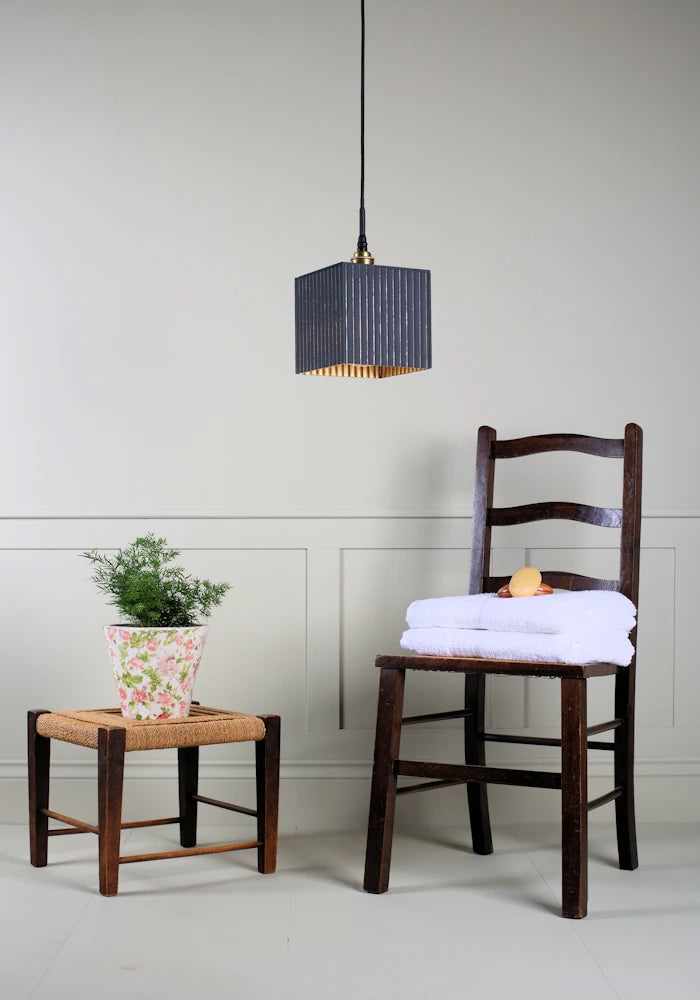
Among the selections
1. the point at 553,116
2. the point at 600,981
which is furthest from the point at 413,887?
the point at 553,116

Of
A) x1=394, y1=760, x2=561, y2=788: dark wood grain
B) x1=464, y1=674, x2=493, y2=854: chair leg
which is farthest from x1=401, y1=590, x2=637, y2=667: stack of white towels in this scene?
x1=464, y1=674, x2=493, y2=854: chair leg

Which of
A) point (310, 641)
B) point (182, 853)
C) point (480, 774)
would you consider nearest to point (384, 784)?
point (480, 774)

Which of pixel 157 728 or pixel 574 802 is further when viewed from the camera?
pixel 157 728

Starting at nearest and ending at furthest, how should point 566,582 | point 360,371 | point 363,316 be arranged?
point 363,316 → point 360,371 → point 566,582

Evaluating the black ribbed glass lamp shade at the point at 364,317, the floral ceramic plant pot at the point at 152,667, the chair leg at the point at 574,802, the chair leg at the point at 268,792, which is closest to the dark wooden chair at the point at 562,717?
the chair leg at the point at 574,802

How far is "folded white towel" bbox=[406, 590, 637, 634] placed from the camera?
6.56 feet

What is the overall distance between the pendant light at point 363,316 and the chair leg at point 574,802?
683 millimetres

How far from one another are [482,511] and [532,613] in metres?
0.48

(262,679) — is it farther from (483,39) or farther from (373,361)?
(483,39)

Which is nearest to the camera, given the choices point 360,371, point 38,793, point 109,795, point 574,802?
point 574,802

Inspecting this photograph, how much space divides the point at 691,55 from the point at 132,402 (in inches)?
69.6

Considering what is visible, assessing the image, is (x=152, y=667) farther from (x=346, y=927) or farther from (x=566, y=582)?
(x=566, y=582)

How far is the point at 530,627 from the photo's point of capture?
6.61 ft

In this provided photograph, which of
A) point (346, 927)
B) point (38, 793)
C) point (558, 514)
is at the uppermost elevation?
point (558, 514)
